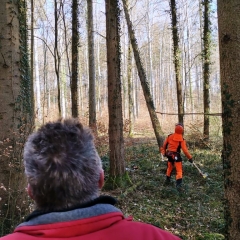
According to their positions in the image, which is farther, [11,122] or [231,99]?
[11,122]

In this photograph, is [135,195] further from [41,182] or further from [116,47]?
[41,182]

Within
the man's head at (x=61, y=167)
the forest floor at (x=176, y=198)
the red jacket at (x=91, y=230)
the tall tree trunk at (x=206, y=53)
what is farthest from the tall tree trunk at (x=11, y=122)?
the tall tree trunk at (x=206, y=53)

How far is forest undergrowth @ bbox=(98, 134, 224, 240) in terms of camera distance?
6.20 metres

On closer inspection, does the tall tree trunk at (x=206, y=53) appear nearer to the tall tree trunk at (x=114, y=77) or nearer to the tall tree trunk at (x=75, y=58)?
the tall tree trunk at (x=75, y=58)

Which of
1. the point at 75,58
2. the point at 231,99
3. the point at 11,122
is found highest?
the point at 75,58

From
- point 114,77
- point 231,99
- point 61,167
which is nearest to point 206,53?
point 114,77

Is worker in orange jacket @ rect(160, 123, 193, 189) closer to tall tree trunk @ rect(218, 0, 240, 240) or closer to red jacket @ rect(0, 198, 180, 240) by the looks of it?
tall tree trunk @ rect(218, 0, 240, 240)

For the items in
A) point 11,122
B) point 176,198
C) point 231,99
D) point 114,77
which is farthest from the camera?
point 176,198

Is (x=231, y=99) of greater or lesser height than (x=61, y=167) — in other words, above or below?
above

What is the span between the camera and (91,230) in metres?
1.18

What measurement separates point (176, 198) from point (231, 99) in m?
4.84

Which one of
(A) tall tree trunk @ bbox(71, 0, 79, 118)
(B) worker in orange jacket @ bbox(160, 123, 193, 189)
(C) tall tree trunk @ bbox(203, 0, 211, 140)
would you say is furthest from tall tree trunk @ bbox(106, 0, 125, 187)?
(C) tall tree trunk @ bbox(203, 0, 211, 140)

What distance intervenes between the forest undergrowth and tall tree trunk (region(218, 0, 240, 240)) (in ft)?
1.59

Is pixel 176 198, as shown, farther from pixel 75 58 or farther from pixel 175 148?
pixel 75 58
